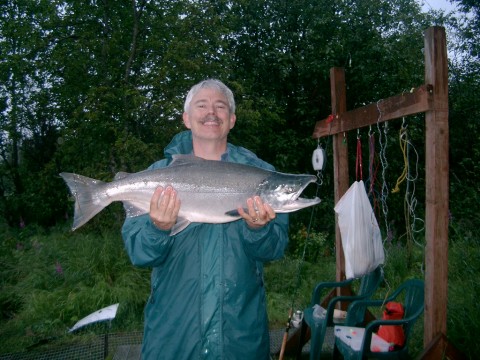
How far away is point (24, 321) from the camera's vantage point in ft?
20.1

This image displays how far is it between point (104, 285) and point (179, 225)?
16.4ft

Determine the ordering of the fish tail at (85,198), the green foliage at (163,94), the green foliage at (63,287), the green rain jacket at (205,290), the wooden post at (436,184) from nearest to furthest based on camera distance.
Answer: the green rain jacket at (205,290)
the fish tail at (85,198)
the wooden post at (436,184)
the green foliage at (63,287)
the green foliage at (163,94)

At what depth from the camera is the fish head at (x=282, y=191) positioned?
9.23ft

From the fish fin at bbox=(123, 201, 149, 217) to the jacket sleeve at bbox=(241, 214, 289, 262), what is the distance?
0.80m

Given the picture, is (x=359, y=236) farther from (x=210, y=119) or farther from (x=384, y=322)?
(x=210, y=119)

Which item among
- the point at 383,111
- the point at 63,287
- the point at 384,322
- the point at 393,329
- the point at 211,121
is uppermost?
the point at 383,111

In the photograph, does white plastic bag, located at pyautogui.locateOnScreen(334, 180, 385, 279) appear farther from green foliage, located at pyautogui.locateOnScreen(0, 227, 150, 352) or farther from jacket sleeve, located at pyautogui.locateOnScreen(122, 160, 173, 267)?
green foliage, located at pyautogui.locateOnScreen(0, 227, 150, 352)

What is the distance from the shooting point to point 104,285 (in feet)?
22.7

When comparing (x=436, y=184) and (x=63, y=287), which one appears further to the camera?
(x=63, y=287)

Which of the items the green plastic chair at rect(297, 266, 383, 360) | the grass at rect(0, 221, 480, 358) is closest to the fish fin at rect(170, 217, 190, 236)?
the green plastic chair at rect(297, 266, 383, 360)

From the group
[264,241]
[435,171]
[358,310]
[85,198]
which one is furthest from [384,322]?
[85,198]

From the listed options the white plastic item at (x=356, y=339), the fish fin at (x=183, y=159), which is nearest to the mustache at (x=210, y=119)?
the fish fin at (x=183, y=159)

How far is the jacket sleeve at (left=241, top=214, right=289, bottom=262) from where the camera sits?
103 inches

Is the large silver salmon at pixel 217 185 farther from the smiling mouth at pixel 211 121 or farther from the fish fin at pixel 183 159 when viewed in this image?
the smiling mouth at pixel 211 121
